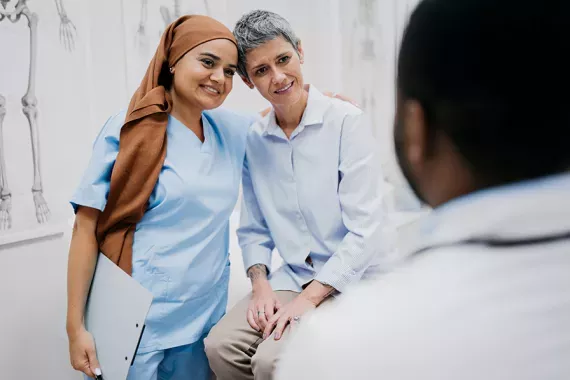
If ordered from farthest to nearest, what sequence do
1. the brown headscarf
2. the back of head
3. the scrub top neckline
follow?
the scrub top neckline, the brown headscarf, the back of head

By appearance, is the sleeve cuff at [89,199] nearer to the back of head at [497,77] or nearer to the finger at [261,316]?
the finger at [261,316]

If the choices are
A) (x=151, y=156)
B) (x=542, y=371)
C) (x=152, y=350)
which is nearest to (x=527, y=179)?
(x=542, y=371)

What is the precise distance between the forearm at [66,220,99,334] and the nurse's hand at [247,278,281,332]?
0.44 m

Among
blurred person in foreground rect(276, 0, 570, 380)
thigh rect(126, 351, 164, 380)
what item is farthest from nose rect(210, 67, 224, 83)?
blurred person in foreground rect(276, 0, 570, 380)

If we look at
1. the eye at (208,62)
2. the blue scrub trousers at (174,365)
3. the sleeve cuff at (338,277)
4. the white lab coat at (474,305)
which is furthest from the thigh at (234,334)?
the white lab coat at (474,305)

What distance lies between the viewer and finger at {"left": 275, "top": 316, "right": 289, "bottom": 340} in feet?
4.02

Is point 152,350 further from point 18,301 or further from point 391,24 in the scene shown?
point 391,24

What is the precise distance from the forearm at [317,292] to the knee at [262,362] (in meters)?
0.18

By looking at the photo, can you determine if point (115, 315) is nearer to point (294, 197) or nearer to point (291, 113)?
point (294, 197)

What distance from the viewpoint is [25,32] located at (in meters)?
1.57

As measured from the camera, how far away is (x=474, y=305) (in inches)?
15.6

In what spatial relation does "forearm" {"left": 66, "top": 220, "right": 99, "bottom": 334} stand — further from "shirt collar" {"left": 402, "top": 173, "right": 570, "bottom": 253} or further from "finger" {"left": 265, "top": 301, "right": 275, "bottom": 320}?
"shirt collar" {"left": 402, "top": 173, "right": 570, "bottom": 253}

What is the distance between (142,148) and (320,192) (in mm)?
478

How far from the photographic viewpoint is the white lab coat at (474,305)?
38 centimetres
